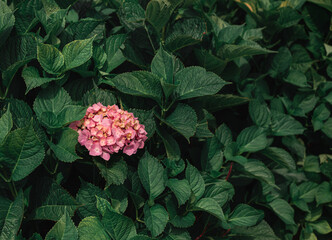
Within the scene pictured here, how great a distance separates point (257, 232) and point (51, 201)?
1125mm

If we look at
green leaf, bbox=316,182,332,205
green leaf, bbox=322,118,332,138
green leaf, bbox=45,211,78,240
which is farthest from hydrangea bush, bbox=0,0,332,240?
green leaf, bbox=322,118,332,138

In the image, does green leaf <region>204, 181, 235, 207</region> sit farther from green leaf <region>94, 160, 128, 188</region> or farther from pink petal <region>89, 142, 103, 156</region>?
pink petal <region>89, 142, 103, 156</region>

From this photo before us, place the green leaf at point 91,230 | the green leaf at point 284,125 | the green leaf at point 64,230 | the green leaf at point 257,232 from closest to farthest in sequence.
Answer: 1. the green leaf at point 64,230
2. the green leaf at point 91,230
3. the green leaf at point 257,232
4. the green leaf at point 284,125

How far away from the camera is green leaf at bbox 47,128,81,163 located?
132cm

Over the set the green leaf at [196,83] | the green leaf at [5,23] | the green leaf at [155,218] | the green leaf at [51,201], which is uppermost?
the green leaf at [5,23]

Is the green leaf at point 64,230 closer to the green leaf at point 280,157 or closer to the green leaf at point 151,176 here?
the green leaf at point 151,176

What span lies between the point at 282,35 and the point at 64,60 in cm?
143

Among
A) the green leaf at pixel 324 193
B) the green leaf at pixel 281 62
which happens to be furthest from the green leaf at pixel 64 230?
the green leaf at pixel 324 193

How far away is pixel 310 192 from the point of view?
237cm

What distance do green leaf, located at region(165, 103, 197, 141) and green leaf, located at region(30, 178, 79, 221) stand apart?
456 millimetres

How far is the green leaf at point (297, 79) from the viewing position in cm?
228

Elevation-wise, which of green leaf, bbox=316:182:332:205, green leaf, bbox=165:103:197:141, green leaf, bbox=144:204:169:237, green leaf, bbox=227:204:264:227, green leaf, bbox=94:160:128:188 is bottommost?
green leaf, bbox=316:182:332:205

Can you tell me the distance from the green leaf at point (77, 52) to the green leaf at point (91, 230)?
57 centimetres

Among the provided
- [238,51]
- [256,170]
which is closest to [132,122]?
[238,51]
